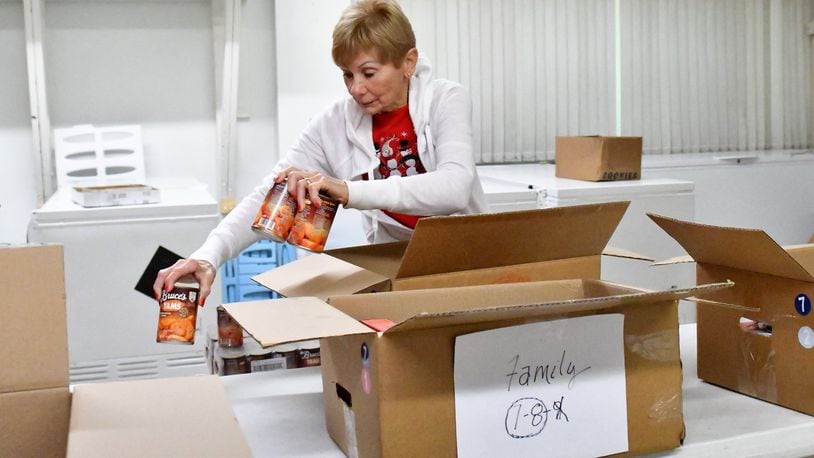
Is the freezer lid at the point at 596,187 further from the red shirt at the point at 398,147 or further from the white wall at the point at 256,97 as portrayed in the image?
the red shirt at the point at 398,147

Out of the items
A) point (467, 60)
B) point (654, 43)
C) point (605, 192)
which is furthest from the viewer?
point (654, 43)

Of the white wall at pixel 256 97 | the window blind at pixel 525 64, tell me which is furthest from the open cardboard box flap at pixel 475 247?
the window blind at pixel 525 64

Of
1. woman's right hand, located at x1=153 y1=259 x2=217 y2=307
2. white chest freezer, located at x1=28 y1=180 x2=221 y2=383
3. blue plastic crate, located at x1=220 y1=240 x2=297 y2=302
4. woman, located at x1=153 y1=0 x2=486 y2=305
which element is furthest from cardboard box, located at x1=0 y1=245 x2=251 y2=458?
blue plastic crate, located at x1=220 y1=240 x2=297 y2=302

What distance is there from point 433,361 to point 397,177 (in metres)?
0.71

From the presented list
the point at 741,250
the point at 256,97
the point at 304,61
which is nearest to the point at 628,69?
the point at 304,61

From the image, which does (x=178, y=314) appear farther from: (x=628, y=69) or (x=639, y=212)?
(x=628, y=69)

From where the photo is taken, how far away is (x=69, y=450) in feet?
3.22

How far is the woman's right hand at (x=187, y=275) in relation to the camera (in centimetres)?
140

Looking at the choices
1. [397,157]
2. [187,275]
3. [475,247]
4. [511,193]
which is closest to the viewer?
[475,247]

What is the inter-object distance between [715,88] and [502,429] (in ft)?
13.5

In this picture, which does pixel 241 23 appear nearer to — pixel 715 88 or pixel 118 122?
pixel 118 122

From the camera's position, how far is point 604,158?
348cm

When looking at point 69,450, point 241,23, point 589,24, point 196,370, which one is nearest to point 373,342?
point 69,450

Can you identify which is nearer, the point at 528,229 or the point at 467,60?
the point at 528,229
